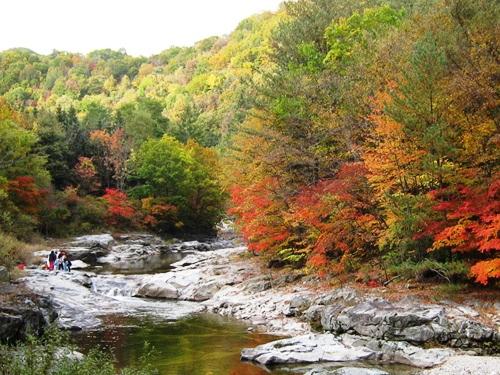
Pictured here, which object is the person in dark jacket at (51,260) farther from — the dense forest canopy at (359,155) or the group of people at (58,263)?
the dense forest canopy at (359,155)

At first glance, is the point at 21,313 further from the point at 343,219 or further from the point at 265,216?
the point at 265,216

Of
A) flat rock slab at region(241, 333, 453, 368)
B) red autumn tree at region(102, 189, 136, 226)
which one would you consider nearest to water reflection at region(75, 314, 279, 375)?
flat rock slab at region(241, 333, 453, 368)

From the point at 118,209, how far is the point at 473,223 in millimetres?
43385

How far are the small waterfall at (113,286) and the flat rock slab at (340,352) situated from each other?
566 inches

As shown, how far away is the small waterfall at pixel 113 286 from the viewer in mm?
29172

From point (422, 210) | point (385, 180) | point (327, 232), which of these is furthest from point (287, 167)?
point (422, 210)

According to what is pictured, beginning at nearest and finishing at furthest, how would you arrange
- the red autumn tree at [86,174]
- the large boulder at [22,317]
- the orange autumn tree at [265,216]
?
the large boulder at [22,317] → the orange autumn tree at [265,216] → the red autumn tree at [86,174]

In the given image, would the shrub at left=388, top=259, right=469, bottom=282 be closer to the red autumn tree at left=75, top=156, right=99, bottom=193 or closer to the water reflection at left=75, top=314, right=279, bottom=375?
the water reflection at left=75, top=314, right=279, bottom=375

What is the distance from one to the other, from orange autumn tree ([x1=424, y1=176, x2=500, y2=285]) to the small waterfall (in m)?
17.1

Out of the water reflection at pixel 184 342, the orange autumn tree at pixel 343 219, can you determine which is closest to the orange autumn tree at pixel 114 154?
the orange autumn tree at pixel 343 219

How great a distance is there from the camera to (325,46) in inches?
1522

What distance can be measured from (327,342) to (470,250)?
694 cm

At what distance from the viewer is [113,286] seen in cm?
3020

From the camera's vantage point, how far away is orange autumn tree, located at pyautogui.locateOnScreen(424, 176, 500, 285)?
57.2 ft
